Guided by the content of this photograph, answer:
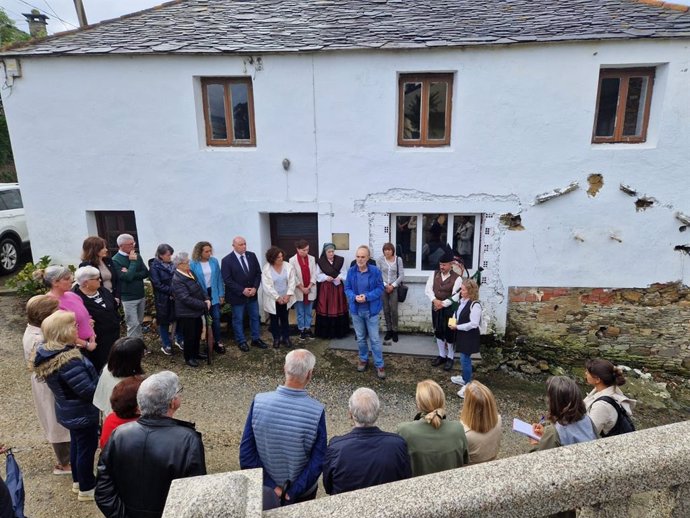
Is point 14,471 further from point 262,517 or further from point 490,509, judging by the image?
point 490,509

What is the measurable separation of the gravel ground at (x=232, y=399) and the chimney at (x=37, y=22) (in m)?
9.86

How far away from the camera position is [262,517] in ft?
6.16

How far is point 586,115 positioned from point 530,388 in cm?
442

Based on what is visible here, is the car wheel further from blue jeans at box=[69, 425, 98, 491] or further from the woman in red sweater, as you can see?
the woman in red sweater

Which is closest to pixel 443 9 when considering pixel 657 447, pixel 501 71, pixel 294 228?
pixel 501 71

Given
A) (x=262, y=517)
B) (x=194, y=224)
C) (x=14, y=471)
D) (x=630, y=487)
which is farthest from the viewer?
(x=194, y=224)

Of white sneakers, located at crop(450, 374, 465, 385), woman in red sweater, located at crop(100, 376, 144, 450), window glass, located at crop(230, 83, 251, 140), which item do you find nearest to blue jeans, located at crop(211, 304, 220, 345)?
window glass, located at crop(230, 83, 251, 140)

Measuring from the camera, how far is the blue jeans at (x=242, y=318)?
7351 millimetres

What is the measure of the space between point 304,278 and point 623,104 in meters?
5.96

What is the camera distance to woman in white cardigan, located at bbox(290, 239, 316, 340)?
7.46 m

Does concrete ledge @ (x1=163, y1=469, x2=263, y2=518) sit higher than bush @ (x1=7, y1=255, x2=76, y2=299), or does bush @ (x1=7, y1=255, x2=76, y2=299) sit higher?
concrete ledge @ (x1=163, y1=469, x2=263, y2=518)

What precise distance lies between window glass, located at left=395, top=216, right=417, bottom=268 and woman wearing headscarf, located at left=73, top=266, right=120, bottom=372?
4792mm

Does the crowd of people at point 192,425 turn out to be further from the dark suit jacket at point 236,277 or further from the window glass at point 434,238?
the window glass at point 434,238

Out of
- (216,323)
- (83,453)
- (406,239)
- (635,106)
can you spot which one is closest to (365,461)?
(83,453)
